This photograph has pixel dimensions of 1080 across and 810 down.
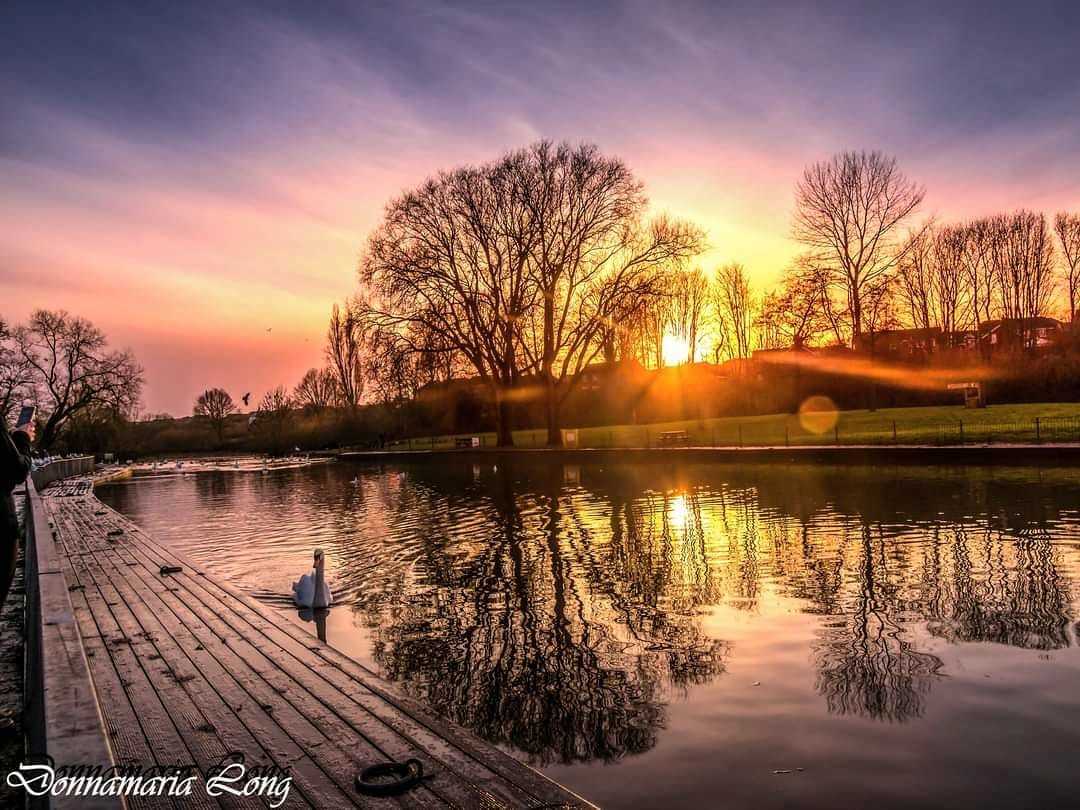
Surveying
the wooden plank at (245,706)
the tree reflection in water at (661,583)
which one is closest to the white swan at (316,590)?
the tree reflection in water at (661,583)

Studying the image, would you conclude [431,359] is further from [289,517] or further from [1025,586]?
[1025,586]

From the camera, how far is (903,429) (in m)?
34.8

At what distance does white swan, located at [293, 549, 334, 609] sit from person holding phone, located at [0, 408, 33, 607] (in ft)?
17.5

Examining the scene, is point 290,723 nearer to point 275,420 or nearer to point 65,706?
point 65,706

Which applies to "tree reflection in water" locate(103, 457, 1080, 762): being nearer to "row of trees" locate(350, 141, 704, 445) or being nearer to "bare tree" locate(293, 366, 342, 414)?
"row of trees" locate(350, 141, 704, 445)

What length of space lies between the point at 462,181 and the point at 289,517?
2661cm

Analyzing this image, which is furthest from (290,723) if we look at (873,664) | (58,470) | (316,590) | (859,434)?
(58,470)

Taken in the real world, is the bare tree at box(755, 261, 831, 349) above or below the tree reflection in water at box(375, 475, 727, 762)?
above

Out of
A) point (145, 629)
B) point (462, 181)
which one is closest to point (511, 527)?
point (145, 629)

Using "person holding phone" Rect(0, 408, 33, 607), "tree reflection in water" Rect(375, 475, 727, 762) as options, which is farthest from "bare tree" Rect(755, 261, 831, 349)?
"person holding phone" Rect(0, 408, 33, 607)

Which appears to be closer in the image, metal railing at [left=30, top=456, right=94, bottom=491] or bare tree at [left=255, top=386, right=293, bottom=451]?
metal railing at [left=30, top=456, right=94, bottom=491]

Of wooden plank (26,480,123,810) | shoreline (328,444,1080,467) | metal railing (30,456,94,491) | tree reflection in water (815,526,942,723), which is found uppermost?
metal railing (30,456,94,491)

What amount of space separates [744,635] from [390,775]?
5.26 m

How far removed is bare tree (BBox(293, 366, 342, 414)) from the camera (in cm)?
9825
